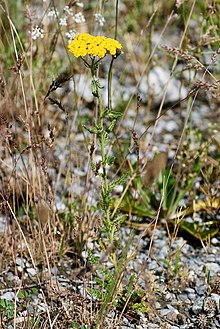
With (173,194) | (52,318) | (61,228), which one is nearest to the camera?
(52,318)

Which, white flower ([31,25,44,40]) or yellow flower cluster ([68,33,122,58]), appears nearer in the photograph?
yellow flower cluster ([68,33,122,58])

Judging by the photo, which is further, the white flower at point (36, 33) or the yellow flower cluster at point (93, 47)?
the white flower at point (36, 33)

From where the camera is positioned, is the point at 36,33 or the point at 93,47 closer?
the point at 93,47

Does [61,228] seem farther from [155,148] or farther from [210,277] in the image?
[155,148]

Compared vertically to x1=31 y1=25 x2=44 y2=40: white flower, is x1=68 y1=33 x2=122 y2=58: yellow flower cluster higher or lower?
higher

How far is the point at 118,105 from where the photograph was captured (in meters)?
3.04

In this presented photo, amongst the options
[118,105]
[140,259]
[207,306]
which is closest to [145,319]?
[207,306]

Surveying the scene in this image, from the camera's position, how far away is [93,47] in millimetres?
1580

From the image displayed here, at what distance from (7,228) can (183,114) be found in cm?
138

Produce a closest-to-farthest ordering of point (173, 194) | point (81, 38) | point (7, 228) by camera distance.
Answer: point (81, 38) < point (7, 228) < point (173, 194)

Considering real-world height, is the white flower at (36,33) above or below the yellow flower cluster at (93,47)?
below

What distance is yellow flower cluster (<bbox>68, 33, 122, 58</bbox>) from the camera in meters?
1.56

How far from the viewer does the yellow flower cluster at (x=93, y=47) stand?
5.13 ft

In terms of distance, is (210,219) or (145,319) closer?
(145,319)
